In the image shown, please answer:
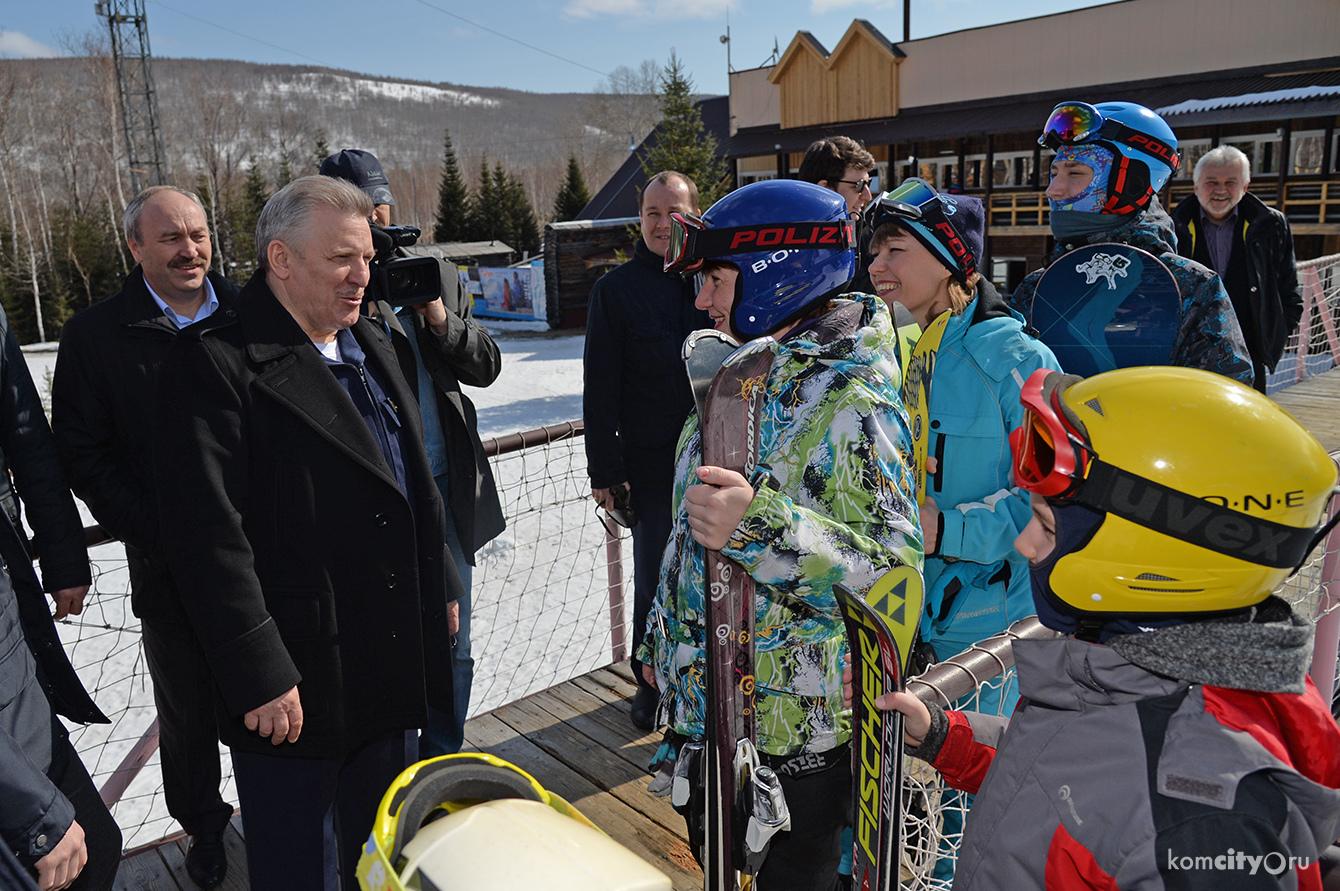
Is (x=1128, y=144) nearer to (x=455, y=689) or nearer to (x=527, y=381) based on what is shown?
(x=455, y=689)

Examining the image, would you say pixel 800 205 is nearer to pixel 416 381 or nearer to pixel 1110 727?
pixel 1110 727

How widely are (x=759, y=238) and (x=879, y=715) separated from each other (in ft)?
3.15

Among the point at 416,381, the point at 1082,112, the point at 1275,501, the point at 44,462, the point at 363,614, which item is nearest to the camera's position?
the point at 1275,501

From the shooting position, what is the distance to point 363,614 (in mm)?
2174

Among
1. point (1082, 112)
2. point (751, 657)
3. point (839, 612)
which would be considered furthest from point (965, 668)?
point (1082, 112)

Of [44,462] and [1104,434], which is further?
[44,462]

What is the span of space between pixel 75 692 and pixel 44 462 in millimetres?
749

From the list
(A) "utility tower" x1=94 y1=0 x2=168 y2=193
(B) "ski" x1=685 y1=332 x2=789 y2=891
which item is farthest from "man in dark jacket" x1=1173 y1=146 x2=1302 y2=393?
(A) "utility tower" x1=94 y1=0 x2=168 y2=193

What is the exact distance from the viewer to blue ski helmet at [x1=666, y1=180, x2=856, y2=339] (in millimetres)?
1776

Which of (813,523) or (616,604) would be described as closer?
(813,523)

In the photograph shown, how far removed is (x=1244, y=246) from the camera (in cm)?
515

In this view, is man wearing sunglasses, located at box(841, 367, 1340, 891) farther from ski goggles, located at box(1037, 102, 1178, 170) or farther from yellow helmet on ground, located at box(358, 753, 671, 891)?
ski goggles, located at box(1037, 102, 1178, 170)

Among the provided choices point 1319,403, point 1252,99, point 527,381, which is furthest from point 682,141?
point 1319,403
